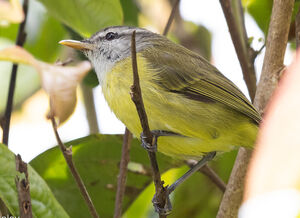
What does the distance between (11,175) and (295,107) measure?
1317mm

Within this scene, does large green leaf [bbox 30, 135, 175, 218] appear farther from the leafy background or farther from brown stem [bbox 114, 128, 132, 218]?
brown stem [bbox 114, 128, 132, 218]

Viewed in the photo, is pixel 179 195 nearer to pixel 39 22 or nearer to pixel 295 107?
pixel 39 22

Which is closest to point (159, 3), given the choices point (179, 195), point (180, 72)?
point (180, 72)

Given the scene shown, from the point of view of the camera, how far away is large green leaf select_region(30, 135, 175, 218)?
8.14ft

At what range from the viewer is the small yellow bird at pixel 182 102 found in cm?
236

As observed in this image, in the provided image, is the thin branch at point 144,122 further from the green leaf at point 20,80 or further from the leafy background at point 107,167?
the green leaf at point 20,80

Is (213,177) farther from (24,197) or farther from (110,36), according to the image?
(24,197)

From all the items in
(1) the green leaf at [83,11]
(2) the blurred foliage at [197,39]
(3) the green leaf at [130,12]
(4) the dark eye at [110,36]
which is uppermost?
(3) the green leaf at [130,12]

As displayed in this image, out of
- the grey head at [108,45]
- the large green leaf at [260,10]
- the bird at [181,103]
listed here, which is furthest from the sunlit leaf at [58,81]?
the large green leaf at [260,10]

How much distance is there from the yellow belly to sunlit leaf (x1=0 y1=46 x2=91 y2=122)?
919mm

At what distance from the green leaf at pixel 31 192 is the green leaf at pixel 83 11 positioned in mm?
920

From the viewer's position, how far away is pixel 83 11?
94.9 inches

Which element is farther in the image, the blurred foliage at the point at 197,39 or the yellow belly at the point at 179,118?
the blurred foliage at the point at 197,39

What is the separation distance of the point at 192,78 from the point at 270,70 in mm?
467
